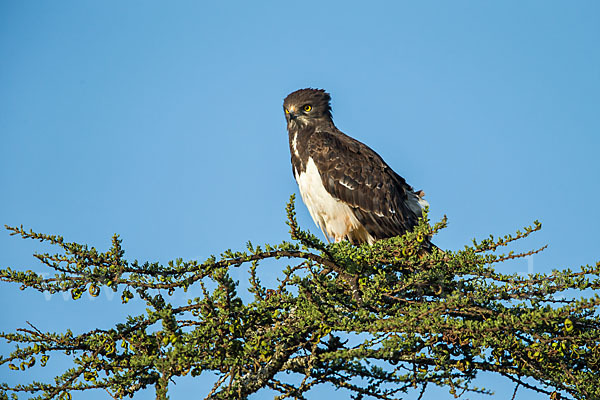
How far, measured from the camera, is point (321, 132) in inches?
394

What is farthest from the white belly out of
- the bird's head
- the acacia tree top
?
the acacia tree top

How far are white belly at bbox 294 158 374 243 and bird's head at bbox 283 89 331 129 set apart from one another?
1.13 m

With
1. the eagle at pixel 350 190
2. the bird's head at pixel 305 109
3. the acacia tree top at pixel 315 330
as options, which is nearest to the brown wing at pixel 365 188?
the eagle at pixel 350 190

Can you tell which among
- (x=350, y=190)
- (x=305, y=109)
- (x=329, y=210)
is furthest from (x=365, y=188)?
(x=305, y=109)

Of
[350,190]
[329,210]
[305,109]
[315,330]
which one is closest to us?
[315,330]

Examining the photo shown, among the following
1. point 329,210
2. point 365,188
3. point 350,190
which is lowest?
point 329,210

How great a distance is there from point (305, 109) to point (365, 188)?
201 cm

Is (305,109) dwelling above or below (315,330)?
above

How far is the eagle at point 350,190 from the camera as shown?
368 inches

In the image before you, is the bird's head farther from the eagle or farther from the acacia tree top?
the acacia tree top

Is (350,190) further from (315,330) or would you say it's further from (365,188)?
(315,330)

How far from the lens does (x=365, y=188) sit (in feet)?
30.8

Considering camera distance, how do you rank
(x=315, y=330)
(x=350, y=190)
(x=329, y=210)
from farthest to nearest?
1. (x=329, y=210)
2. (x=350, y=190)
3. (x=315, y=330)

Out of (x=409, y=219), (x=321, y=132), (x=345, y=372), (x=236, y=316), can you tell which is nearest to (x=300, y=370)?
(x=345, y=372)
